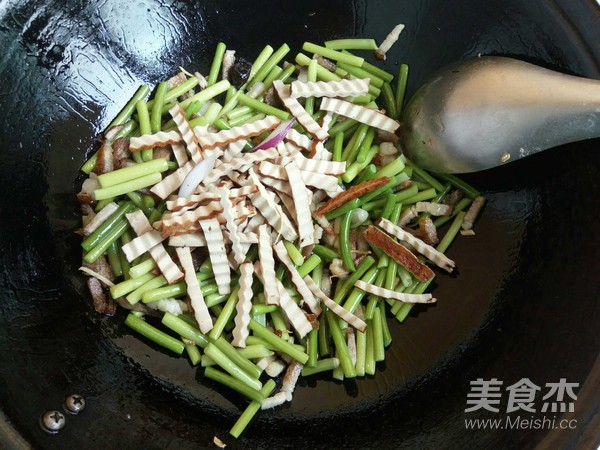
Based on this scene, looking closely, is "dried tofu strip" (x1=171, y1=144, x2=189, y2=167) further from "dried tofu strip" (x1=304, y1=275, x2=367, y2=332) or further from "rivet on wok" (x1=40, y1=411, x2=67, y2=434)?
"rivet on wok" (x1=40, y1=411, x2=67, y2=434)

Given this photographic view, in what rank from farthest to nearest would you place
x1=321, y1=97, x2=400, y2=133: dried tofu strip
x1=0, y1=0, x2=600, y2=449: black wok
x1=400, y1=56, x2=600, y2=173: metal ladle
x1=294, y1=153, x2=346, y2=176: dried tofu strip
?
x1=321, y1=97, x2=400, y2=133: dried tofu strip < x1=294, y1=153, x2=346, y2=176: dried tofu strip < x1=400, y1=56, x2=600, y2=173: metal ladle < x1=0, y1=0, x2=600, y2=449: black wok

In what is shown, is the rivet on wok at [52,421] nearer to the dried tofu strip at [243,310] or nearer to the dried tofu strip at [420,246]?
the dried tofu strip at [243,310]

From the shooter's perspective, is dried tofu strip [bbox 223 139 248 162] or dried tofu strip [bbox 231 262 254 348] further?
dried tofu strip [bbox 223 139 248 162]

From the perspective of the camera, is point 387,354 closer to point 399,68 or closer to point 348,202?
point 348,202

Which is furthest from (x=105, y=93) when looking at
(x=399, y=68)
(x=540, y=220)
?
(x=540, y=220)

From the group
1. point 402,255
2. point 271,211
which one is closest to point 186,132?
point 271,211

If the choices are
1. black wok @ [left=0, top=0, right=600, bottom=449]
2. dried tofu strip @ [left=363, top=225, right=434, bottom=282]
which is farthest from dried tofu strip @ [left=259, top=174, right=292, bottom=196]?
black wok @ [left=0, top=0, right=600, bottom=449]
